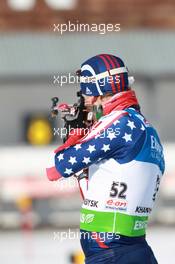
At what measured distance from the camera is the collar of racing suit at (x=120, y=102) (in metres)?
5.75

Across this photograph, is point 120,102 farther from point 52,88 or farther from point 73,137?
point 52,88

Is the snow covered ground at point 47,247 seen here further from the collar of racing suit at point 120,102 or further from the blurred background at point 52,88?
the collar of racing suit at point 120,102

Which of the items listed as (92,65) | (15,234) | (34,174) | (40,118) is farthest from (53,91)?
(92,65)

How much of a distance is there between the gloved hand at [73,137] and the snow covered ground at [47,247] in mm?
5249

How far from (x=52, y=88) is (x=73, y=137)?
15407 millimetres

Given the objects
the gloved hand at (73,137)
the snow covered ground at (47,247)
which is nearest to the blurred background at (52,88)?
the snow covered ground at (47,247)

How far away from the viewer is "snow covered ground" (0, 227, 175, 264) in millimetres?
12581

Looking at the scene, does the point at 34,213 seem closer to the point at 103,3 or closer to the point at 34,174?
the point at 34,174

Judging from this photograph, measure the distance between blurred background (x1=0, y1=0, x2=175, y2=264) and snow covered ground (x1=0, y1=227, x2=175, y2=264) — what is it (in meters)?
0.03

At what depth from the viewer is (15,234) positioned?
16.9 metres

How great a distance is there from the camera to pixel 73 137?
5.77m

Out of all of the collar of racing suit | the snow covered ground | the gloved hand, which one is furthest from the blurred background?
the collar of racing suit

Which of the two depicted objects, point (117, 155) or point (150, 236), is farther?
point (150, 236)

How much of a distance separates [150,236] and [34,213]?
3064 mm
